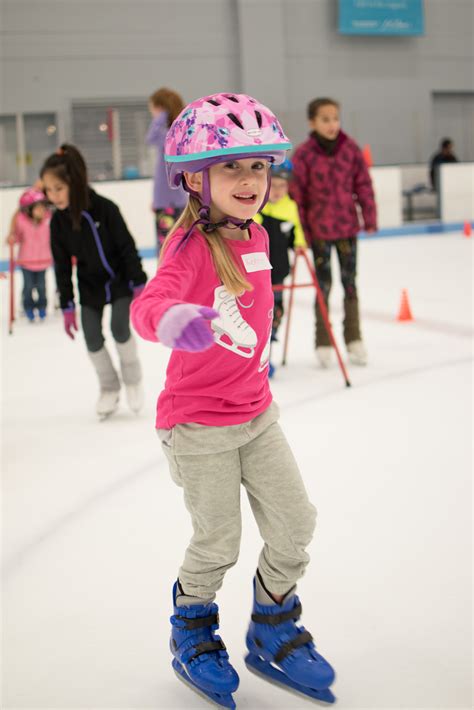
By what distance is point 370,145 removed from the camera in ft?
54.8

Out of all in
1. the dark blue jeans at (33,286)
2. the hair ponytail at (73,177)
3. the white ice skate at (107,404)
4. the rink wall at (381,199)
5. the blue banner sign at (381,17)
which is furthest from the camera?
the blue banner sign at (381,17)

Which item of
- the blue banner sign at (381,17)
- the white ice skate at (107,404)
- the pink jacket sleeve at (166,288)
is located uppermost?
the blue banner sign at (381,17)

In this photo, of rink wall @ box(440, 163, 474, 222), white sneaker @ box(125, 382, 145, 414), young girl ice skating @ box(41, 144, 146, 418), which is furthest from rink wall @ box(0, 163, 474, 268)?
young girl ice skating @ box(41, 144, 146, 418)

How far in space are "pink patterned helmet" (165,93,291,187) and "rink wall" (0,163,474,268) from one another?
9759 mm

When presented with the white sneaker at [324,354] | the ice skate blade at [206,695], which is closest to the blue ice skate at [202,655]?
the ice skate blade at [206,695]

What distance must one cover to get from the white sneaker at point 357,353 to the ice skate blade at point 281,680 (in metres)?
2.88

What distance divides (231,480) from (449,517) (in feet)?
3.34

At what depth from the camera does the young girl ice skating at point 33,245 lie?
648 centimetres

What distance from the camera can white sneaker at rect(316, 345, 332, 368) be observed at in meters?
4.41

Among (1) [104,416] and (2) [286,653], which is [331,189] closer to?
(1) [104,416]

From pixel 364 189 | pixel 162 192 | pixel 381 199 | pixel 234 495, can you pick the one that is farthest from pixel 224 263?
pixel 381 199

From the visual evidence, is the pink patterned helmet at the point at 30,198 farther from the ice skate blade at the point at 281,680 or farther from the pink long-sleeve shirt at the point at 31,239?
the ice skate blade at the point at 281,680

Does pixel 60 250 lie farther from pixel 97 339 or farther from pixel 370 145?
pixel 370 145

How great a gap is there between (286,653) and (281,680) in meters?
0.06
